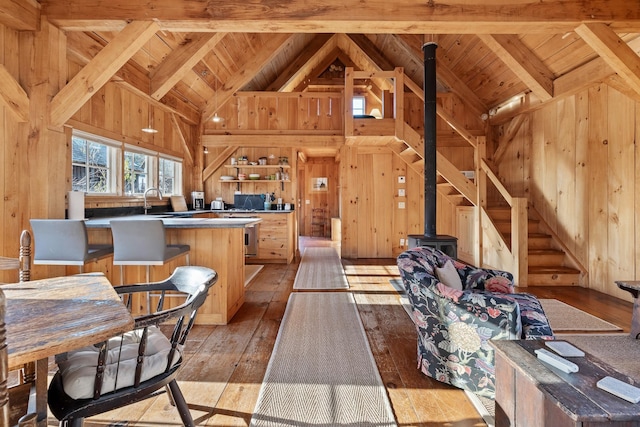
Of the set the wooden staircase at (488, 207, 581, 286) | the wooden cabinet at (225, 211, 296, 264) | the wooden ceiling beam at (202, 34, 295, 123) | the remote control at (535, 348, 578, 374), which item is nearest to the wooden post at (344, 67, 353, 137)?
the wooden ceiling beam at (202, 34, 295, 123)

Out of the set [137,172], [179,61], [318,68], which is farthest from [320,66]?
[137,172]

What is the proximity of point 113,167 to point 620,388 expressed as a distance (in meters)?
5.13

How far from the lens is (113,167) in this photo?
4246 millimetres

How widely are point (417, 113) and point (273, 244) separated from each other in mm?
4000

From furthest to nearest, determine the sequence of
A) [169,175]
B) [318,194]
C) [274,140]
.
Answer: [318,194] < [274,140] < [169,175]

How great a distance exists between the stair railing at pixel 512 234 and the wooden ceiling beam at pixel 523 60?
1256 millimetres

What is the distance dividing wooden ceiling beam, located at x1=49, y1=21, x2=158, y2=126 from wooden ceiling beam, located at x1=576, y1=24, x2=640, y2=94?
13.5 ft

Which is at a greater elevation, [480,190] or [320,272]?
[480,190]

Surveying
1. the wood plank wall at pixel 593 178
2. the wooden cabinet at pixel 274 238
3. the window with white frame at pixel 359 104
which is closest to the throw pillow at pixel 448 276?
the wood plank wall at pixel 593 178

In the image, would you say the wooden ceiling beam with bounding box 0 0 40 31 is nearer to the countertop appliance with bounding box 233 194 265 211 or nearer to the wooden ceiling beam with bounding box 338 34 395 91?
the countertop appliance with bounding box 233 194 265 211

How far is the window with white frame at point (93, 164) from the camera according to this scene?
368 centimetres

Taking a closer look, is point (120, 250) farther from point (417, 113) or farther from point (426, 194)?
point (417, 113)

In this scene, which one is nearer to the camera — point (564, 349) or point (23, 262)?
point (564, 349)

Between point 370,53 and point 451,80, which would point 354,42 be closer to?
point 370,53
